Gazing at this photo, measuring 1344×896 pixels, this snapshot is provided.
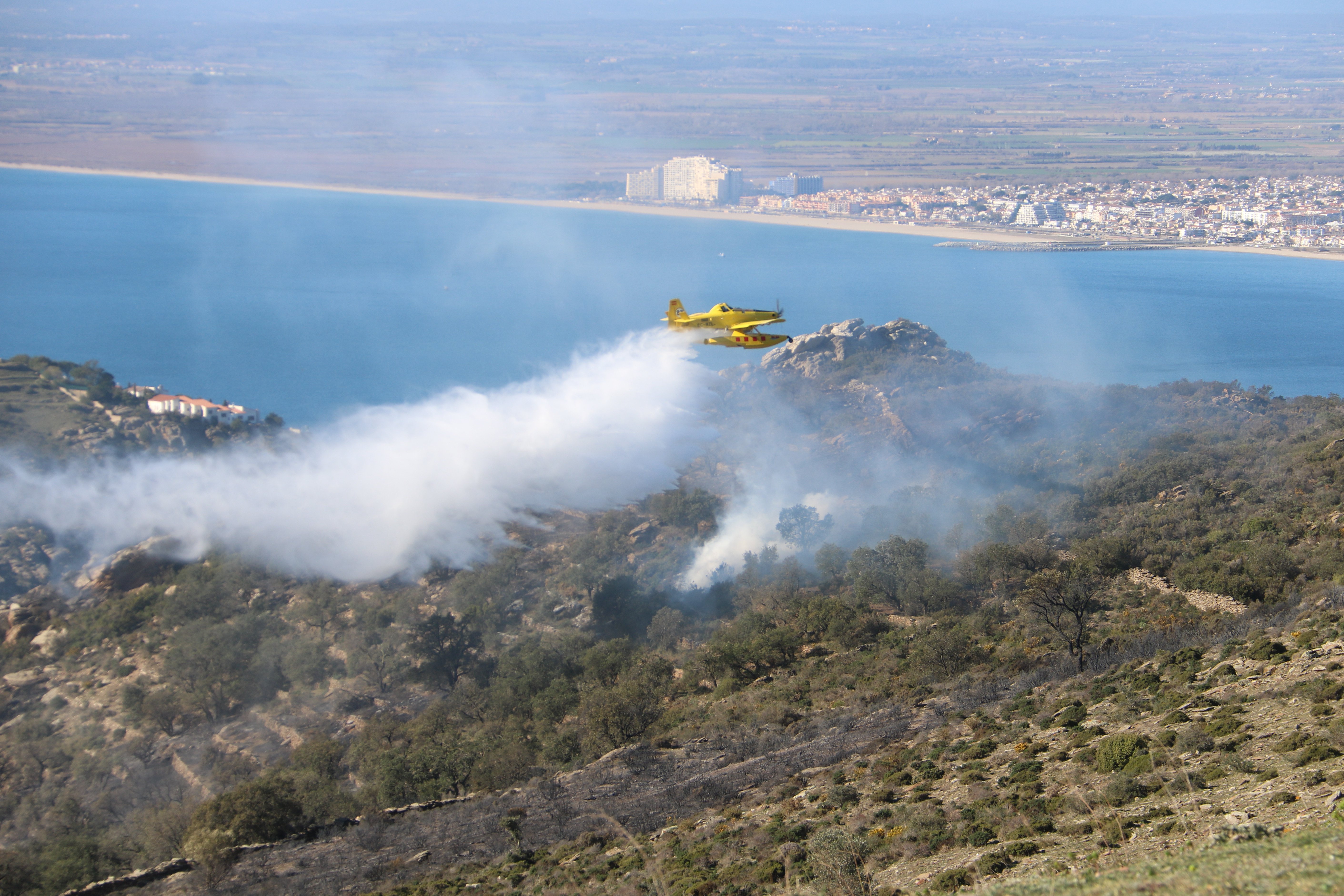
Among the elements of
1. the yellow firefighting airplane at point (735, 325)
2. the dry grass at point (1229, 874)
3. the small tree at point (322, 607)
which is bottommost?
the small tree at point (322, 607)

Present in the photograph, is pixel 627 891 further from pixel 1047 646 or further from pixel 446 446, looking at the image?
pixel 446 446

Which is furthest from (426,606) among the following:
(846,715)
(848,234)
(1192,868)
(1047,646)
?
(848,234)

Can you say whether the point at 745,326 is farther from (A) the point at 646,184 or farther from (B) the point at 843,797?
(A) the point at 646,184

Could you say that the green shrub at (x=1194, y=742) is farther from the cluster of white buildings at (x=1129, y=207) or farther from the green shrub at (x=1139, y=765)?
the cluster of white buildings at (x=1129, y=207)

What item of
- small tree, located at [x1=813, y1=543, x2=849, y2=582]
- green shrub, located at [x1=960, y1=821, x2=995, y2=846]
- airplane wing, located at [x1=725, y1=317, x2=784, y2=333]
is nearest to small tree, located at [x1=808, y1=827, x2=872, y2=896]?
green shrub, located at [x1=960, y1=821, x2=995, y2=846]

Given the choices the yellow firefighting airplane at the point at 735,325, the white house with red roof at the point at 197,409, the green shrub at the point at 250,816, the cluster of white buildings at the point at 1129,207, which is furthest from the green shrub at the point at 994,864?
the cluster of white buildings at the point at 1129,207

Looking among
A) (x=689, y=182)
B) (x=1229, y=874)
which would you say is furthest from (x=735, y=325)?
(x=689, y=182)
